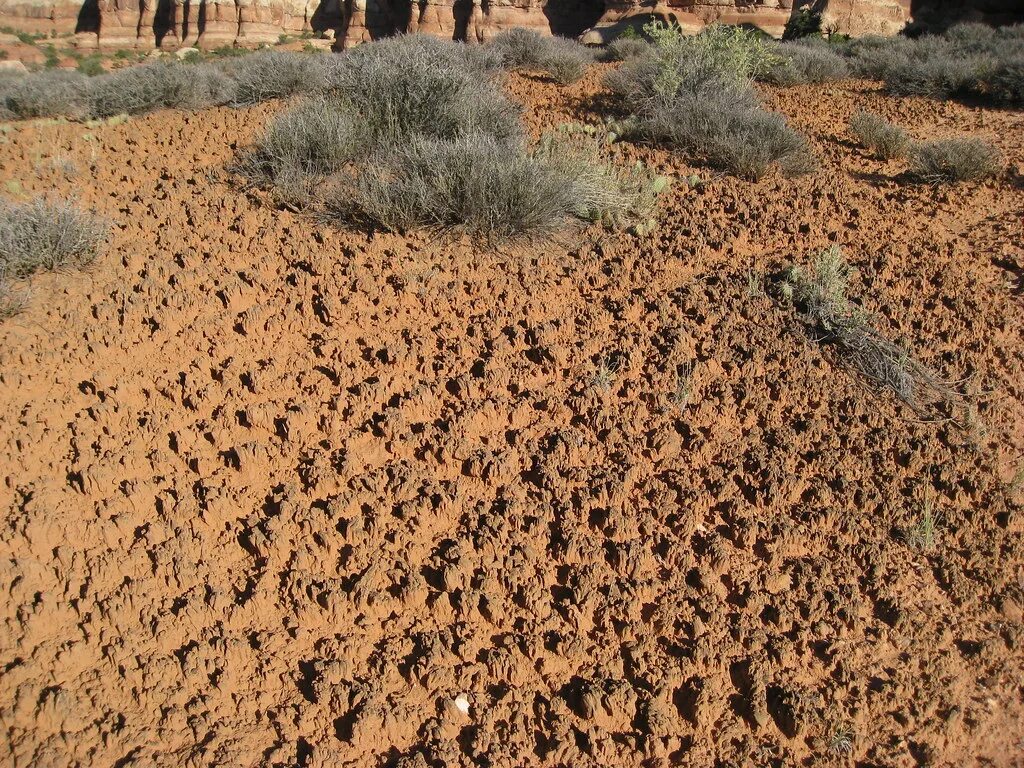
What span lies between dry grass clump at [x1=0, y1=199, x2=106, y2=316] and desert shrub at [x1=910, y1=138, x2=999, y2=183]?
21.4 feet

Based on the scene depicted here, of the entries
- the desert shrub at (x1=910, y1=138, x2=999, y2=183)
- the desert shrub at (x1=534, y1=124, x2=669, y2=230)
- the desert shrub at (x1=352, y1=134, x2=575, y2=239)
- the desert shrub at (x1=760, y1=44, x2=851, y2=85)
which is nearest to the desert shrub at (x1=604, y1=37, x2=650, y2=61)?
the desert shrub at (x1=760, y1=44, x2=851, y2=85)

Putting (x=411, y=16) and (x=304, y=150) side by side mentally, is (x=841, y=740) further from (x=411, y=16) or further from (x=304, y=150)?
(x=411, y=16)

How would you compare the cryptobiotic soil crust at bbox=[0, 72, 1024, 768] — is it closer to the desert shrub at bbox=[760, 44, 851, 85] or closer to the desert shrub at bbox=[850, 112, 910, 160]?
the desert shrub at bbox=[850, 112, 910, 160]

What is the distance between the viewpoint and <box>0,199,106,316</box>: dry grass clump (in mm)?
4164

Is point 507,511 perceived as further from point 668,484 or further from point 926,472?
point 926,472

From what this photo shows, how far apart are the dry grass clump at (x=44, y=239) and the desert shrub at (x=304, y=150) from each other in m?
1.42

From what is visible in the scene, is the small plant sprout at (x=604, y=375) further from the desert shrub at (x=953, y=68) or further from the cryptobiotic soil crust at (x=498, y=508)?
the desert shrub at (x=953, y=68)

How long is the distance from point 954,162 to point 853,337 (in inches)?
129

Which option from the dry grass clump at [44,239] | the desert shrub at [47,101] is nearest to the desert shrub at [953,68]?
the dry grass clump at [44,239]

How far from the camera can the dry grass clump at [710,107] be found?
20.2 feet

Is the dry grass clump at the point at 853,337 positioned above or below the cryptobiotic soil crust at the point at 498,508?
above

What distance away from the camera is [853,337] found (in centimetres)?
394

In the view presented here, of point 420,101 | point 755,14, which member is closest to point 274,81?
point 420,101

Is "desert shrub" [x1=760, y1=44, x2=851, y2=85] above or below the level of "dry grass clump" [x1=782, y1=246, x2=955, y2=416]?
above
